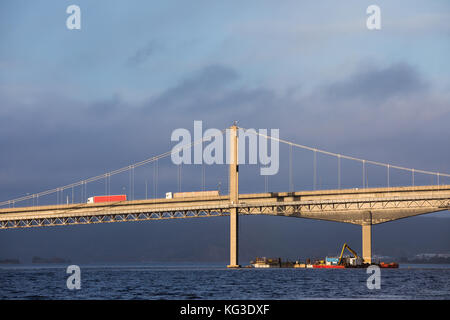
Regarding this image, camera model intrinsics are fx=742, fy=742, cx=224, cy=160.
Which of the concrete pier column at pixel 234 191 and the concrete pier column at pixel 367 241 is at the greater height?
the concrete pier column at pixel 234 191

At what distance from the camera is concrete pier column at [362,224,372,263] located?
12106 centimetres

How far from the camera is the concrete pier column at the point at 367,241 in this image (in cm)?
12106

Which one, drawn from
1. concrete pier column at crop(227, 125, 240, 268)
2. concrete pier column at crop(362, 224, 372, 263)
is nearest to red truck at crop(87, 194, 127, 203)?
concrete pier column at crop(227, 125, 240, 268)

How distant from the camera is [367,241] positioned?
12312cm

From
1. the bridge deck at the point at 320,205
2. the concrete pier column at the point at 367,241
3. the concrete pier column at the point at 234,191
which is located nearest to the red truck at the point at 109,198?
the bridge deck at the point at 320,205

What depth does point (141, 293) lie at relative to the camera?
57.2 meters

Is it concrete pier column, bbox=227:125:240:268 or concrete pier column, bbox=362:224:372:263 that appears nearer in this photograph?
concrete pier column, bbox=227:125:240:268

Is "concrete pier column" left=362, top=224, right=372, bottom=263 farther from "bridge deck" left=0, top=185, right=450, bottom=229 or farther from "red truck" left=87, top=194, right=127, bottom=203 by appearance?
"red truck" left=87, top=194, right=127, bottom=203

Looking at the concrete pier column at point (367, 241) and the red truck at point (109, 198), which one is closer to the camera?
the concrete pier column at point (367, 241)

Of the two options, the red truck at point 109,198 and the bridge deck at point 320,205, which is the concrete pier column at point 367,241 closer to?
the bridge deck at point 320,205

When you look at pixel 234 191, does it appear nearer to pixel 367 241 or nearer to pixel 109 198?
pixel 367 241
